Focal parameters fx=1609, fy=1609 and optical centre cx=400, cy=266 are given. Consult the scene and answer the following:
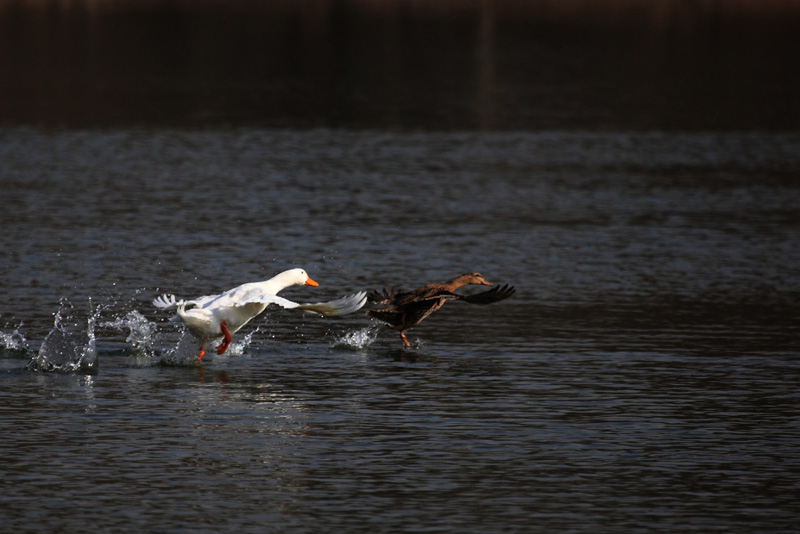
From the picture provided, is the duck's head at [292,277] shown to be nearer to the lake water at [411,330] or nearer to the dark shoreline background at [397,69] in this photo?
the lake water at [411,330]

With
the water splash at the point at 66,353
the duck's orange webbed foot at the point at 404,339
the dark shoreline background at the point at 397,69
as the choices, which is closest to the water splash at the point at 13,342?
the water splash at the point at 66,353

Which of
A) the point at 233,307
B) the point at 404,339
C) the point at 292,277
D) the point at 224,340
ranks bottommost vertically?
the point at 404,339

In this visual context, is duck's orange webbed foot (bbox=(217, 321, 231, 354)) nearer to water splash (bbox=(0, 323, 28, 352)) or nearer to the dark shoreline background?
water splash (bbox=(0, 323, 28, 352))

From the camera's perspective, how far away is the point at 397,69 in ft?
248

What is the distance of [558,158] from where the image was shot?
41.2 metres

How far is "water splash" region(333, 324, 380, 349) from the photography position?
62.0ft

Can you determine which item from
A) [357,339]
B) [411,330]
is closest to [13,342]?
[357,339]

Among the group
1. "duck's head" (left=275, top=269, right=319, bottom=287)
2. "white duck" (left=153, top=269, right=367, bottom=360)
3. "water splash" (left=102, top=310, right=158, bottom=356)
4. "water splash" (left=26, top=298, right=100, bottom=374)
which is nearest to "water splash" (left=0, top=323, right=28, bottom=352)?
"water splash" (left=26, top=298, right=100, bottom=374)

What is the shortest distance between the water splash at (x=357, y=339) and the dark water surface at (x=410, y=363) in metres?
0.06

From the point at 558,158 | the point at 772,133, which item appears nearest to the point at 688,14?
the point at 772,133

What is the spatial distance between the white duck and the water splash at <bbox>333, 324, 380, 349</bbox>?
1.51m

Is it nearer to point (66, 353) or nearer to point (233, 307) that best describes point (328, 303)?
point (233, 307)

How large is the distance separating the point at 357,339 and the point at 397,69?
189ft

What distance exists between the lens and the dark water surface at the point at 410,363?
12422mm
